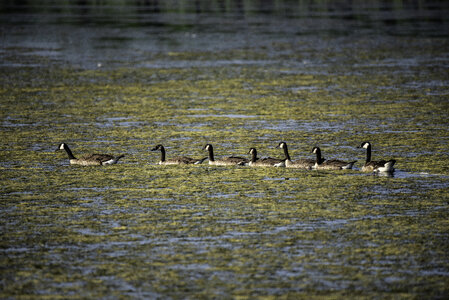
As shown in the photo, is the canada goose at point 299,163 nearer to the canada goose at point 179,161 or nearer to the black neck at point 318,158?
the black neck at point 318,158

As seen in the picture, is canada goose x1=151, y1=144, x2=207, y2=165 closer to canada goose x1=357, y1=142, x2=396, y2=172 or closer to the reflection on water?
canada goose x1=357, y1=142, x2=396, y2=172

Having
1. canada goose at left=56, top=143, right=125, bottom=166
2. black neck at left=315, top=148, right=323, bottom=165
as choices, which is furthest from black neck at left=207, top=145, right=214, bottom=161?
black neck at left=315, top=148, right=323, bottom=165

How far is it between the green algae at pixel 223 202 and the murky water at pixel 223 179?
0.11ft

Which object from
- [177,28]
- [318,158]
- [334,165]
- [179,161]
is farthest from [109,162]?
Answer: [177,28]

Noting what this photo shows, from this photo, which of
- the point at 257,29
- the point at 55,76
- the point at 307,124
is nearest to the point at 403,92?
the point at 307,124

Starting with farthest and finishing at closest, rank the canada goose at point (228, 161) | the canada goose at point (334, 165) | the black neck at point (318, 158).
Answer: the canada goose at point (228, 161), the black neck at point (318, 158), the canada goose at point (334, 165)

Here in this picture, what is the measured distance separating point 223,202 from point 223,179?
1.70 meters

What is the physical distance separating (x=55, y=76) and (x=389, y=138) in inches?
573

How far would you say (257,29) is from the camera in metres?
47.4

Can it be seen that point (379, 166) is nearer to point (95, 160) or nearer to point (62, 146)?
point (95, 160)

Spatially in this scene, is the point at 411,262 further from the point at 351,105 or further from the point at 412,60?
the point at 412,60

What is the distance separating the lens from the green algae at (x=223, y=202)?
848 centimetres

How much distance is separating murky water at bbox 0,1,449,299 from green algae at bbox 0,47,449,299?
0.11 feet

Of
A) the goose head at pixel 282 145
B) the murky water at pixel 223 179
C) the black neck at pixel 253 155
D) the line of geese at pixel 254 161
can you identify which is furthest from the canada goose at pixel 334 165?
the black neck at pixel 253 155
